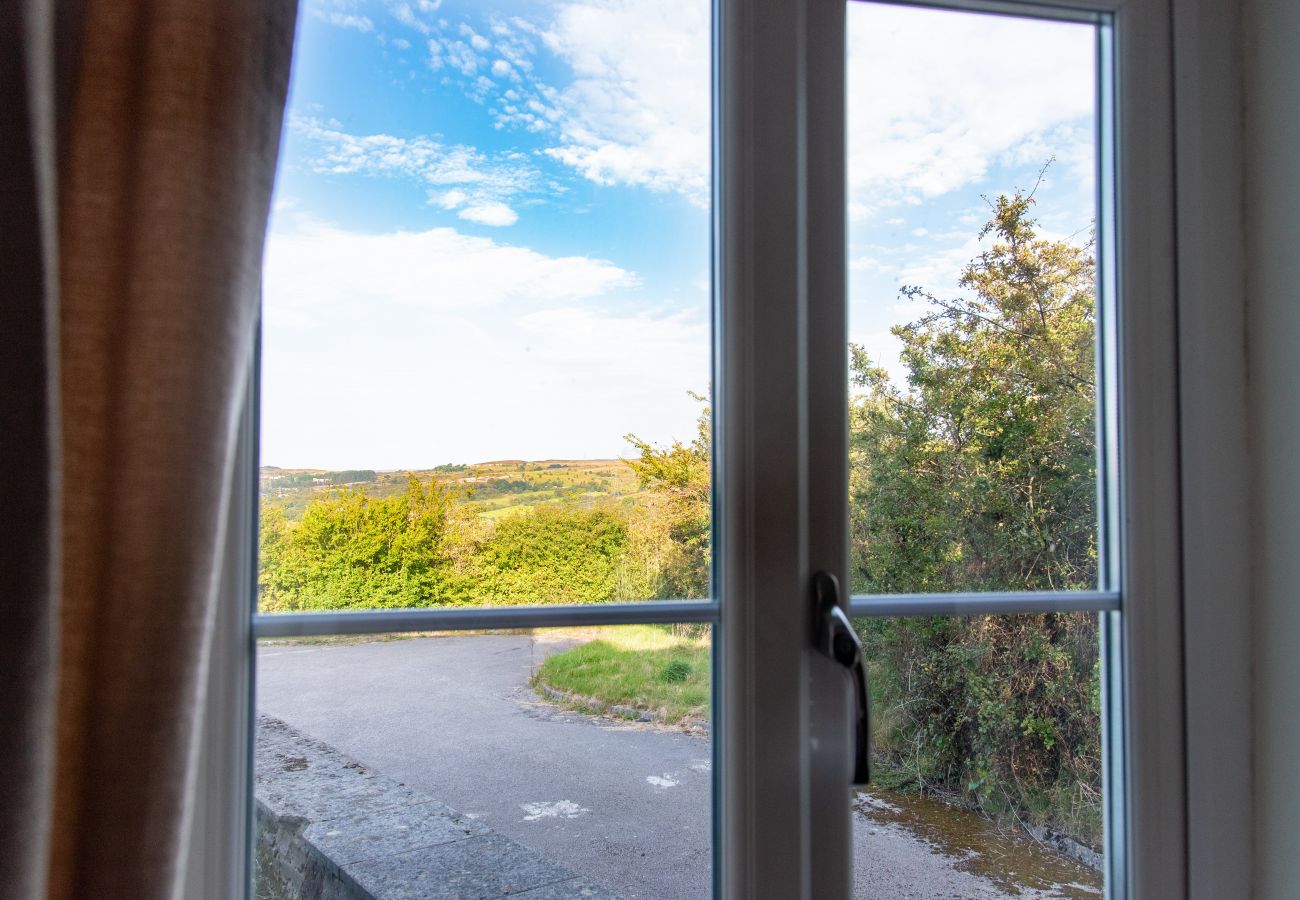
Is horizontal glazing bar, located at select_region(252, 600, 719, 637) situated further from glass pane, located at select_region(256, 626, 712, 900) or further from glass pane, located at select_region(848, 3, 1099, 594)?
glass pane, located at select_region(848, 3, 1099, 594)

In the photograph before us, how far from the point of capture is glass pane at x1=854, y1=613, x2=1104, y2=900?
2.92 ft

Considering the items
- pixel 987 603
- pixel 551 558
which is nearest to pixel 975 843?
pixel 987 603

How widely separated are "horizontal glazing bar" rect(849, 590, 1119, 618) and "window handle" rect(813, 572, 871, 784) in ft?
0.16

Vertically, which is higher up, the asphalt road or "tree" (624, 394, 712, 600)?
"tree" (624, 394, 712, 600)

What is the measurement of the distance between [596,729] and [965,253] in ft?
2.31

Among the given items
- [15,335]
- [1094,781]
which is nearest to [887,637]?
[1094,781]

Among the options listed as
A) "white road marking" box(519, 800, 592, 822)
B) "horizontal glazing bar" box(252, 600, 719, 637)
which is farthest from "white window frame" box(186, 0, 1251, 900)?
"white road marking" box(519, 800, 592, 822)

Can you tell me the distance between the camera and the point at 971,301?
95 cm

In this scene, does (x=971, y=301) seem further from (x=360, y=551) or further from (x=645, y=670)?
(x=360, y=551)

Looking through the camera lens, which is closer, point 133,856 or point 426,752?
point 133,856

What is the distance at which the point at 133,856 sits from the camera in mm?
558

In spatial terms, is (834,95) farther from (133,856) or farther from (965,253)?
(133,856)

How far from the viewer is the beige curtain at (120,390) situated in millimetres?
539

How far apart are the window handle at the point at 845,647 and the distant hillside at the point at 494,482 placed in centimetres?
23
